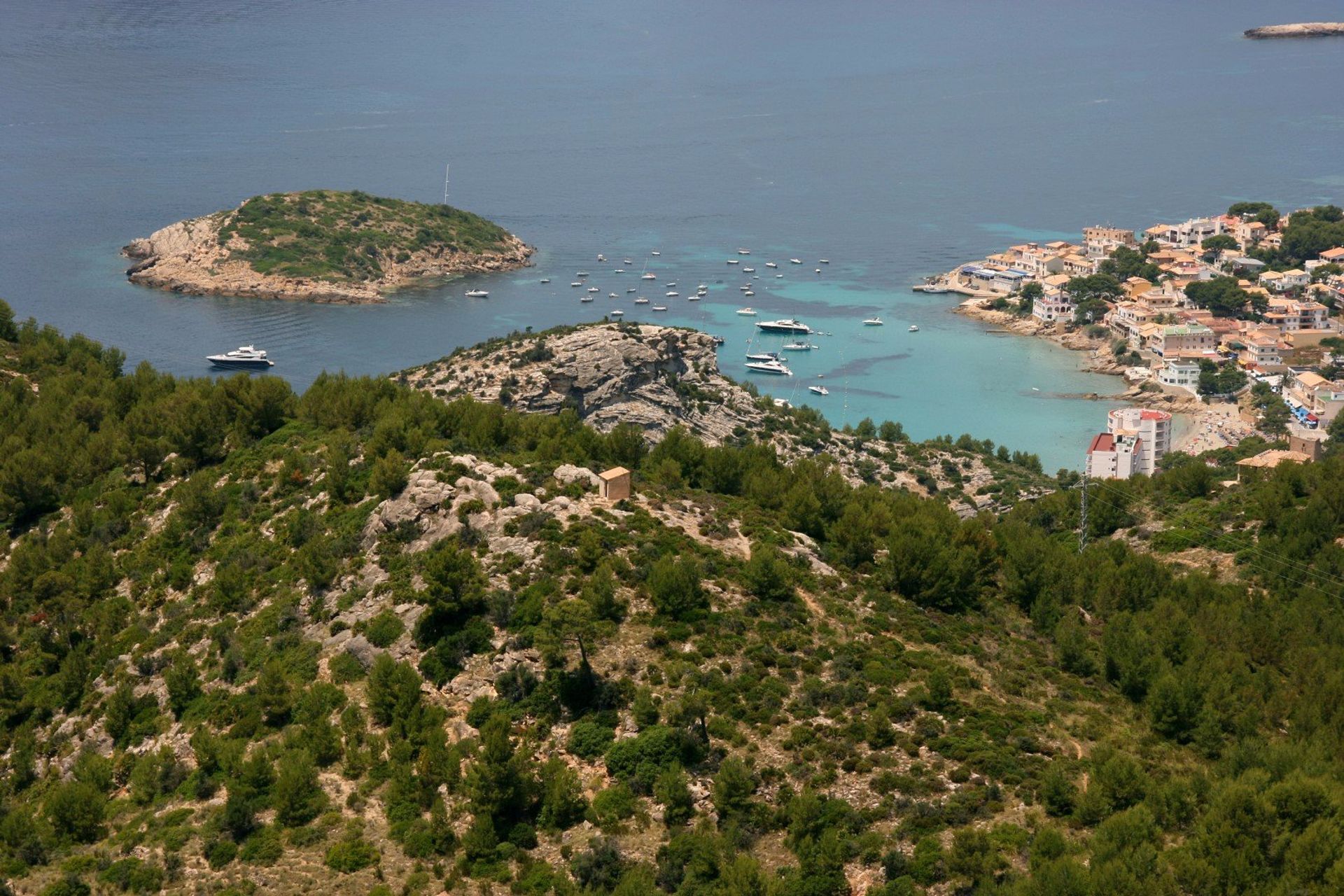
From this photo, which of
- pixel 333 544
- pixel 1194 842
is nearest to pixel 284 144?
pixel 333 544

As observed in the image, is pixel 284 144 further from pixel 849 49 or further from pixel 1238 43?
pixel 1238 43

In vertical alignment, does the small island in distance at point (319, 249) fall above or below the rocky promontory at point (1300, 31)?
below

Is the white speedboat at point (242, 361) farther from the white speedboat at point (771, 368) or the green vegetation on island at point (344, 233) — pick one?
the white speedboat at point (771, 368)

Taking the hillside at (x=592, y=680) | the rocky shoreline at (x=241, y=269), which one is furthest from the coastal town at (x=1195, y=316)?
the rocky shoreline at (x=241, y=269)

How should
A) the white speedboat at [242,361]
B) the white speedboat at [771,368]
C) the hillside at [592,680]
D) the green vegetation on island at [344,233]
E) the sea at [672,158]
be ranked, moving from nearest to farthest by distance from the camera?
1. the hillside at [592,680]
2. the white speedboat at [242,361]
3. the white speedboat at [771,368]
4. the sea at [672,158]
5. the green vegetation on island at [344,233]

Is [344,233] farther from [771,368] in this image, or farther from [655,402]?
[655,402]
